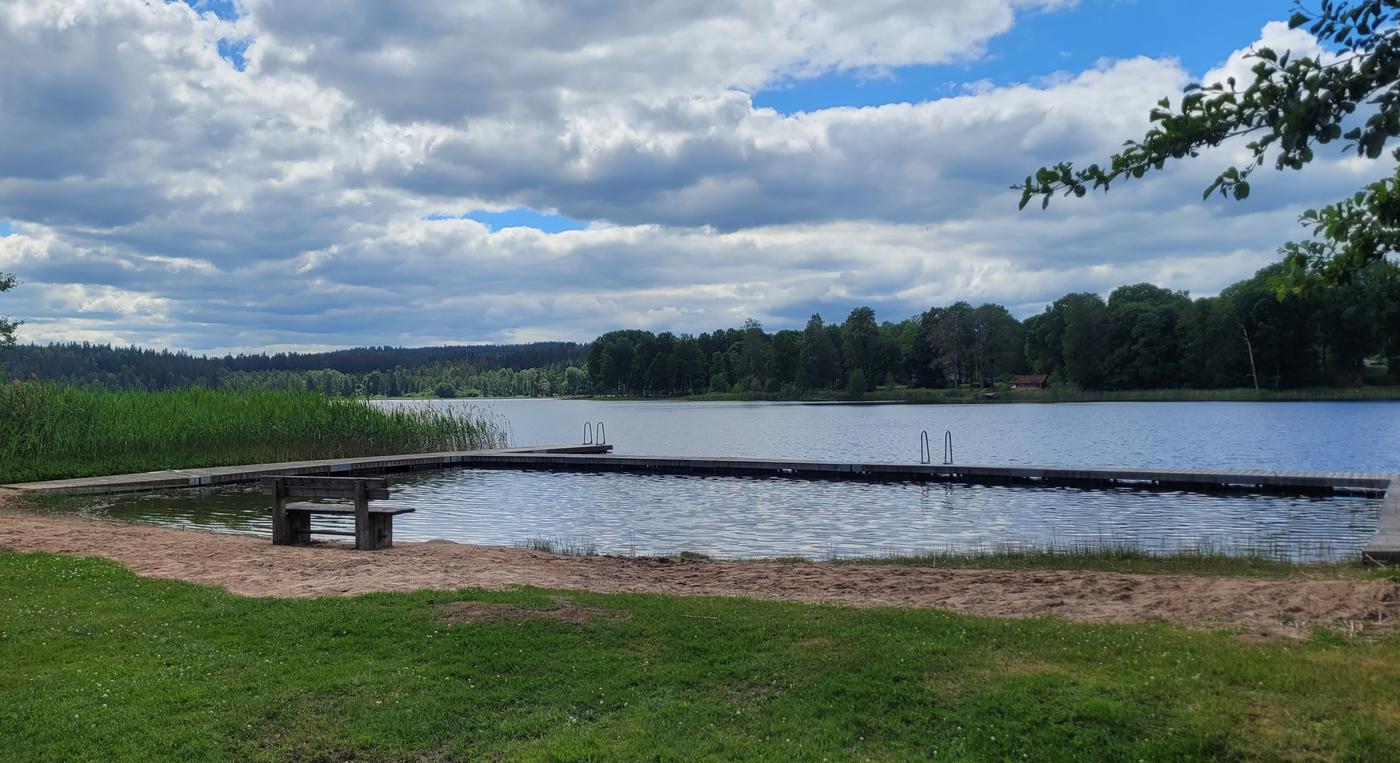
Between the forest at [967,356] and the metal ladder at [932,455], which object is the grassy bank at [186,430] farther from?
the metal ladder at [932,455]

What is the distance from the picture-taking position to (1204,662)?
583 centimetres

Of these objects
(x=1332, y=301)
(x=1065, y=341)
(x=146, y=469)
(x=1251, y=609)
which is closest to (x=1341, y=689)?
(x=1251, y=609)

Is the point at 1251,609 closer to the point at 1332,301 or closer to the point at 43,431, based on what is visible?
the point at 43,431

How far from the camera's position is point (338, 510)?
42.1ft

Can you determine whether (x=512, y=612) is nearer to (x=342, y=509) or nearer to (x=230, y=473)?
(x=342, y=509)

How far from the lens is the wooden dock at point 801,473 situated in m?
20.4

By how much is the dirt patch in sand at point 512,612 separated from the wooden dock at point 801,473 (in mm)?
11901

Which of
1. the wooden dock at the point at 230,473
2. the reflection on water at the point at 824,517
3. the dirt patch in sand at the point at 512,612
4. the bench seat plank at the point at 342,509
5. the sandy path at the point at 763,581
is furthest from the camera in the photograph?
the wooden dock at the point at 230,473

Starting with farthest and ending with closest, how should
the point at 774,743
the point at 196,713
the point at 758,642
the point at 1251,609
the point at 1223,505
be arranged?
the point at 1223,505
the point at 1251,609
the point at 758,642
the point at 196,713
the point at 774,743

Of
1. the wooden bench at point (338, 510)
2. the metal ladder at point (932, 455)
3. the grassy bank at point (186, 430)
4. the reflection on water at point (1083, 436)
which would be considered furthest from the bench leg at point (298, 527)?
the reflection on water at point (1083, 436)

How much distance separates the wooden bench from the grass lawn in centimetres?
473

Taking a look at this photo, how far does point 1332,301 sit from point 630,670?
81.8m

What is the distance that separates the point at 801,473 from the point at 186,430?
16.4 m

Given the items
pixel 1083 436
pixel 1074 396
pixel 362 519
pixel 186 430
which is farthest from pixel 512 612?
pixel 1074 396
